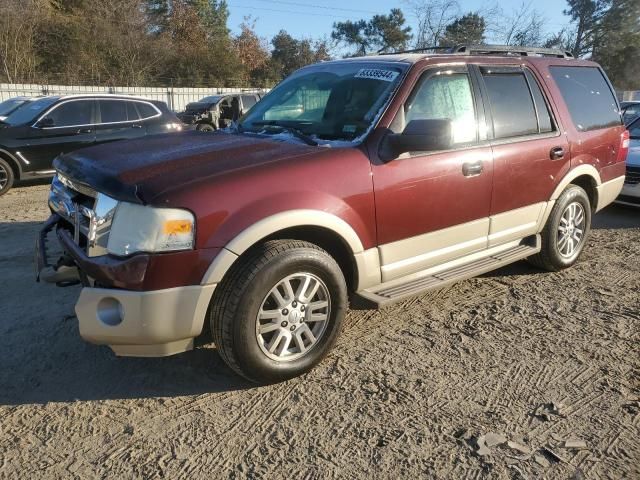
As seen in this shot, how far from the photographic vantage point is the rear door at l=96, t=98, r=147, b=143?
9.42 metres

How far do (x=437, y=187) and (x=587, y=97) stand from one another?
8.14 ft

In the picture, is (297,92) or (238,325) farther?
(297,92)

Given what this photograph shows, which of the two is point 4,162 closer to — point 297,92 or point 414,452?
point 297,92

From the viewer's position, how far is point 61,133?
8969mm

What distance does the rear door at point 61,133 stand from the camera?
28.6 ft

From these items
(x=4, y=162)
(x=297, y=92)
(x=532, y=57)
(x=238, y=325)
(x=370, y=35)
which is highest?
(x=370, y=35)

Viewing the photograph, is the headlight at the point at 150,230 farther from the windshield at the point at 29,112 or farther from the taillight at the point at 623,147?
the windshield at the point at 29,112

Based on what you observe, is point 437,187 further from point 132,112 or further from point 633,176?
point 132,112

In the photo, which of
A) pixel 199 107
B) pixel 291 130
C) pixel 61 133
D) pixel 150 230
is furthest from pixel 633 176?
pixel 199 107

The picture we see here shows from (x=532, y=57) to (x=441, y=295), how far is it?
2265 mm

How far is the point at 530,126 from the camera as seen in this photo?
4375 millimetres

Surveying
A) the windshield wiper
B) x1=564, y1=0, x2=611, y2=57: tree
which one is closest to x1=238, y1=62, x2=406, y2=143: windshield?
the windshield wiper

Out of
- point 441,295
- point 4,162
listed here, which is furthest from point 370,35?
point 441,295

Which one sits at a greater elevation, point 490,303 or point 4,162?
point 4,162
